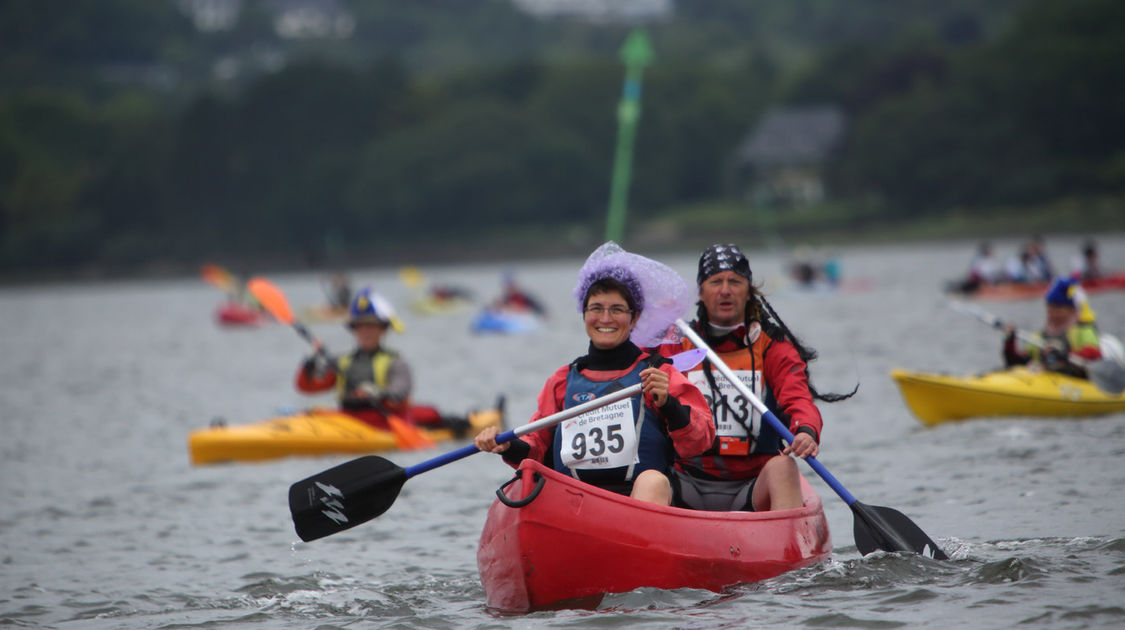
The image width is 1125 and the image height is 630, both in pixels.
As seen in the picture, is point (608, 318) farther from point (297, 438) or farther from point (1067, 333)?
point (1067, 333)

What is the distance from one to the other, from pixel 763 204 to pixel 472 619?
3227 inches

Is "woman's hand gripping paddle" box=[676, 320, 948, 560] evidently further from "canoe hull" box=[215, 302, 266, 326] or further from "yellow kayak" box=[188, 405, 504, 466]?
"canoe hull" box=[215, 302, 266, 326]

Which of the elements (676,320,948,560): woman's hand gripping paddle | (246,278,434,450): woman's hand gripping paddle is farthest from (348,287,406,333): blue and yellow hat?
(676,320,948,560): woman's hand gripping paddle

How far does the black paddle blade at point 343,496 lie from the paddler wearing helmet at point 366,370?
18.0 ft

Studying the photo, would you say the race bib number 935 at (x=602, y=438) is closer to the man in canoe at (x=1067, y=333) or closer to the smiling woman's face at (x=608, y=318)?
the smiling woman's face at (x=608, y=318)

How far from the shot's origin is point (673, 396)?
6891mm

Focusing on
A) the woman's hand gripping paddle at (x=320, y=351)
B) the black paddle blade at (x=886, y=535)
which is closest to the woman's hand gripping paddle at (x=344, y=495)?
the black paddle blade at (x=886, y=535)

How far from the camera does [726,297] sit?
25.8 ft

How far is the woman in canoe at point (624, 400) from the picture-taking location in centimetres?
704

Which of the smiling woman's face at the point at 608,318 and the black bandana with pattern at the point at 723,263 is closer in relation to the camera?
the smiling woman's face at the point at 608,318

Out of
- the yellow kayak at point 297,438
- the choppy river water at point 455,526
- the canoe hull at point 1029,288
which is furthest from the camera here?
the canoe hull at point 1029,288

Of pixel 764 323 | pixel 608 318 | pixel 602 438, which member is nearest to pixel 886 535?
pixel 764 323

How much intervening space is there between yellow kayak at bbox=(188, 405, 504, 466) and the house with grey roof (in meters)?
77.9

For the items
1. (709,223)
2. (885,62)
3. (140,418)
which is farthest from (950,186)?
(140,418)
